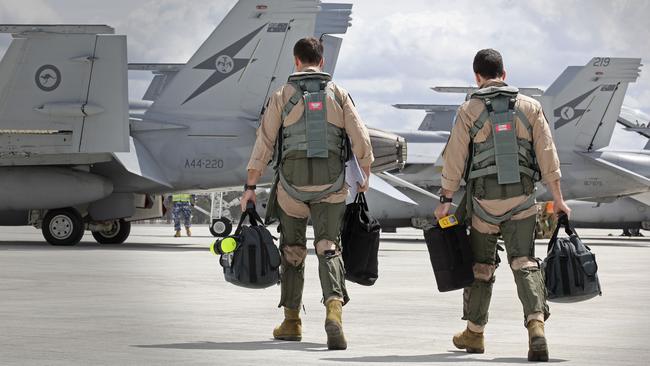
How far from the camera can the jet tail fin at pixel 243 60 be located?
23469mm

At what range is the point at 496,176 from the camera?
7.38m

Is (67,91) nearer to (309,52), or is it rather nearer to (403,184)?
(403,184)

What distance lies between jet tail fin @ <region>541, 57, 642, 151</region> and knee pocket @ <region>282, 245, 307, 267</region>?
3088 cm

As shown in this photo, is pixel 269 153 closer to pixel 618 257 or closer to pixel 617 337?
pixel 617 337

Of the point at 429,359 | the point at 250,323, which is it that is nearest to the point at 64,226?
the point at 250,323

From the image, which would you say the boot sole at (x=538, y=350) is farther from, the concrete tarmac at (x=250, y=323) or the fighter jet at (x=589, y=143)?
the fighter jet at (x=589, y=143)

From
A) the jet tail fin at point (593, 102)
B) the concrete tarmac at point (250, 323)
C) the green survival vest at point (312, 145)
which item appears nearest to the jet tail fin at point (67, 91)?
the concrete tarmac at point (250, 323)

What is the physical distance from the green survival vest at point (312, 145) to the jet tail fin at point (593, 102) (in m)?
30.9

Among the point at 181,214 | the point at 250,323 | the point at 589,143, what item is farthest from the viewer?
the point at 181,214

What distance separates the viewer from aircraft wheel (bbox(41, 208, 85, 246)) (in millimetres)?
22875

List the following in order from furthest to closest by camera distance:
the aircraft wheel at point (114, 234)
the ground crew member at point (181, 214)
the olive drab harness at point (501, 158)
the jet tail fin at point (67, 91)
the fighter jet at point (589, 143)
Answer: the ground crew member at point (181, 214) → the fighter jet at point (589, 143) → the aircraft wheel at point (114, 234) → the jet tail fin at point (67, 91) → the olive drab harness at point (501, 158)

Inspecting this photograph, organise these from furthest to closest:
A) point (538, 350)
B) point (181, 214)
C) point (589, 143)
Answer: point (181, 214) < point (589, 143) < point (538, 350)

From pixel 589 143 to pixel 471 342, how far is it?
31.9 metres

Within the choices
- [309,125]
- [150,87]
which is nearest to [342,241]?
[309,125]
